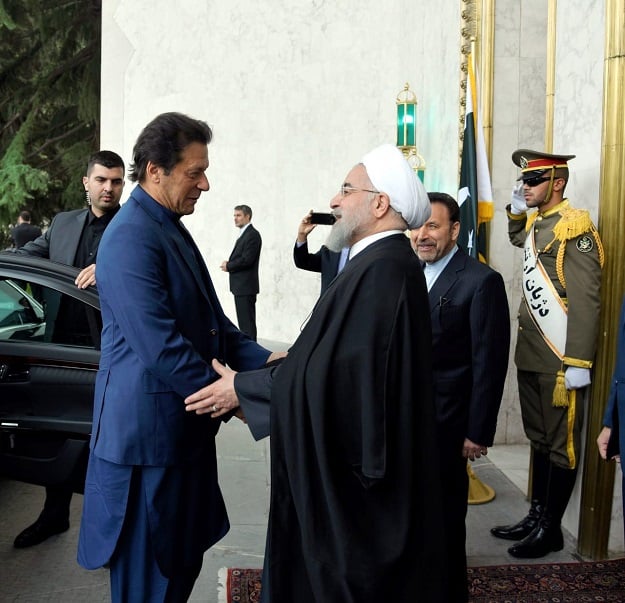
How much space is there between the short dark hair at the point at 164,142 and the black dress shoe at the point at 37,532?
2288 millimetres

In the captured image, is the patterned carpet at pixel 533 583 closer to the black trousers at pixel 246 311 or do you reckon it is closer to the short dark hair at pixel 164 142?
the short dark hair at pixel 164 142

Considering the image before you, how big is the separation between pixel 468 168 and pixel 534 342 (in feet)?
4.27

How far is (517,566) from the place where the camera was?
3889mm

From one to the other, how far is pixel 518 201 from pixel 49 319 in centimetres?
270

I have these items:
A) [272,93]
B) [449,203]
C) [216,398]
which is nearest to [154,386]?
[216,398]

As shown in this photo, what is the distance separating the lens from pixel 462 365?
3426 millimetres

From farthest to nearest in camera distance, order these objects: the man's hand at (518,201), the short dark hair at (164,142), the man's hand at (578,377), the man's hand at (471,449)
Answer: the man's hand at (518,201), the man's hand at (578,377), the man's hand at (471,449), the short dark hair at (164,142)

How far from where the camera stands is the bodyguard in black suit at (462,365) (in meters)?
3.35

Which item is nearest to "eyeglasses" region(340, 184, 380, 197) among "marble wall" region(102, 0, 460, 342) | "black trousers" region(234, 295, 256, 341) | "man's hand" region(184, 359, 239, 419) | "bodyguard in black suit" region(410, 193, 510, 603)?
"man's hand" region(184, 359, 239, 419)

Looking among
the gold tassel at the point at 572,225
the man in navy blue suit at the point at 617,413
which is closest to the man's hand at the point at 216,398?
the man in navy blue suit at the point at 617,413

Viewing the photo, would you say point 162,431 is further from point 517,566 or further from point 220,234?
point 220,234

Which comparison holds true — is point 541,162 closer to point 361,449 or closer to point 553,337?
point 553,337

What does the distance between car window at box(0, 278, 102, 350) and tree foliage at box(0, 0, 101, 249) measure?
1339 cm

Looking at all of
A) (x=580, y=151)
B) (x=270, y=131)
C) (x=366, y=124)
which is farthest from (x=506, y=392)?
(x=270, y=131)
